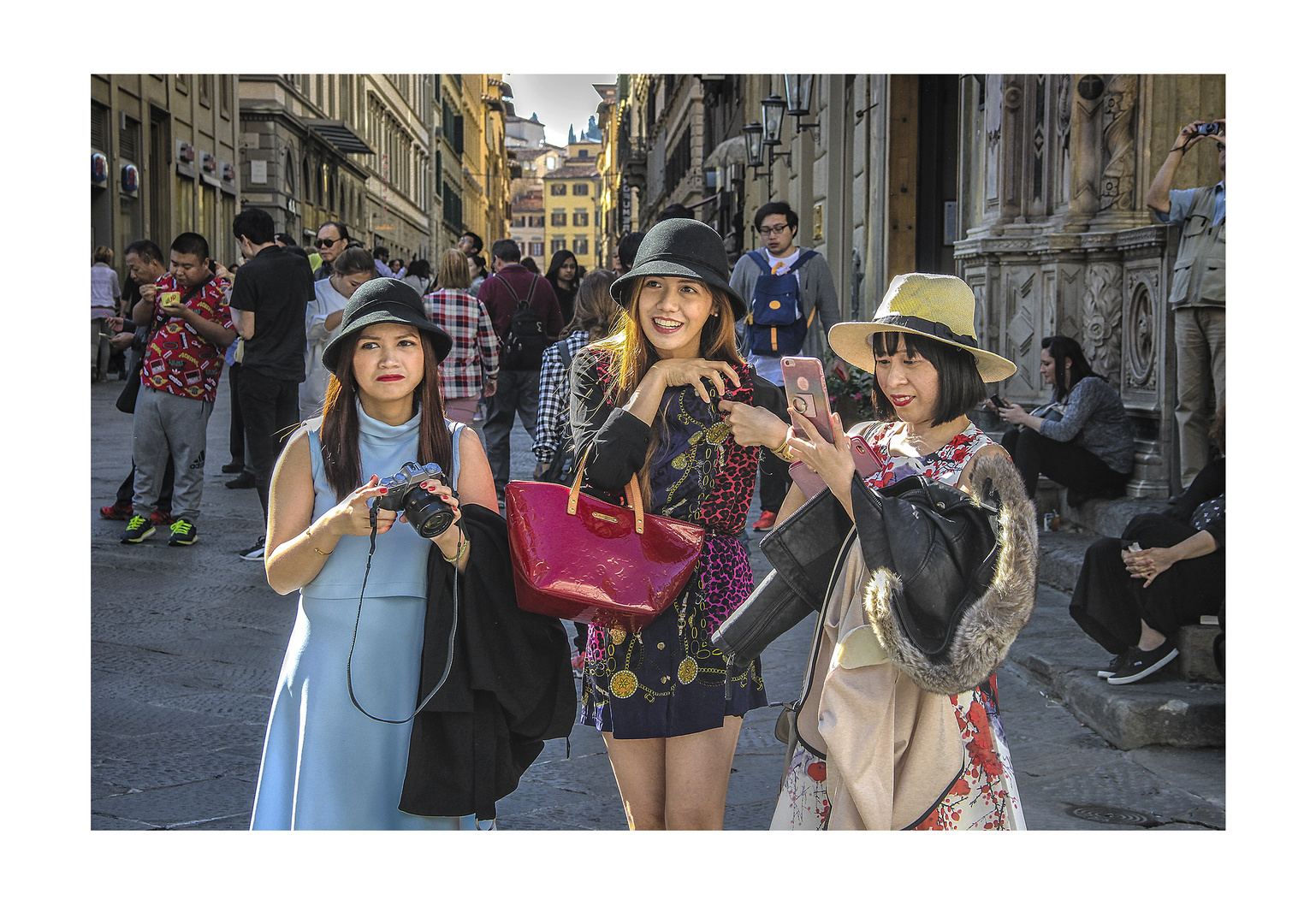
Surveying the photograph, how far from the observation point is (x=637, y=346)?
9.34 feet

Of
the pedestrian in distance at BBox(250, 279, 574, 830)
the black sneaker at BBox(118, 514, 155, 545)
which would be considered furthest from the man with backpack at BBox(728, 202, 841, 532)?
the pedestrian in distance at BBox(250, 279, 574, 830)

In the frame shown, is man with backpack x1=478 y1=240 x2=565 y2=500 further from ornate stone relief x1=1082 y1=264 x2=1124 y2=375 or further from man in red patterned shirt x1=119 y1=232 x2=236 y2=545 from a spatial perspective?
ornate stone relief x1=1082 y1=264 x2=1124 y2=375

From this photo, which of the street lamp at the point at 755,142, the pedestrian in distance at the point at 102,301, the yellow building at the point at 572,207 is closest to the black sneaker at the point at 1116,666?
the street lamp at the point at 755,142

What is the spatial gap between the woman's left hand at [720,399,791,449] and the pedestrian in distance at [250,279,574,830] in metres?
0.53

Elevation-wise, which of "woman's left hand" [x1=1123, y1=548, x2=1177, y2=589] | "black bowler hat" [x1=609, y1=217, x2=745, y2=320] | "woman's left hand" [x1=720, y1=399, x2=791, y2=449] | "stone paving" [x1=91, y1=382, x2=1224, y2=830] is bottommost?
"stone paving" [x1=91, y1=382, x2=1224, y2=830]

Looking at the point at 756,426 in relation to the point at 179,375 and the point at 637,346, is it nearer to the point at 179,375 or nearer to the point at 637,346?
the point at 637,346

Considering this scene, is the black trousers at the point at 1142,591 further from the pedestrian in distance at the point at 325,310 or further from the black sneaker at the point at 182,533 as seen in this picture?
the black sneaker at the point at 182,533

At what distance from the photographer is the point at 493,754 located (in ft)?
8.40

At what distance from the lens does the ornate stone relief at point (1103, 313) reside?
7.44 meters

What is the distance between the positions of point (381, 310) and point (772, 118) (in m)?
15.0

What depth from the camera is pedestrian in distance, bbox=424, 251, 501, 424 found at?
760 centimetres

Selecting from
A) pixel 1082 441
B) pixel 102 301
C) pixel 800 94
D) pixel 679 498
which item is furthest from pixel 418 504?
pixel 102 301

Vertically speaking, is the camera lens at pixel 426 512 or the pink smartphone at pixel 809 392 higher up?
the pink smartphone at pixel 809 392

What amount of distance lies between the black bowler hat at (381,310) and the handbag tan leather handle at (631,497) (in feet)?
1.25
